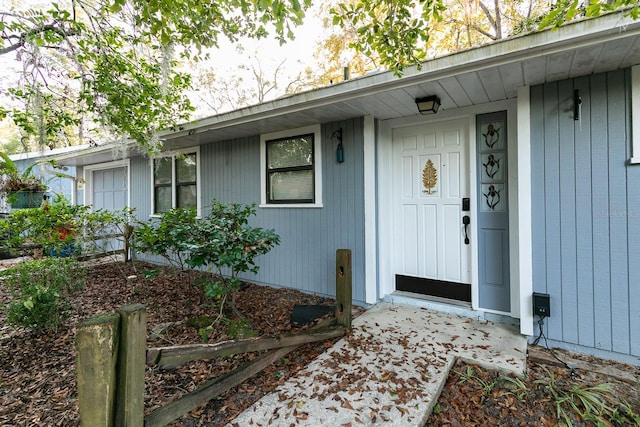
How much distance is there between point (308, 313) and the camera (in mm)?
3270

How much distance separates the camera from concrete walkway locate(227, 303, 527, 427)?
171cm

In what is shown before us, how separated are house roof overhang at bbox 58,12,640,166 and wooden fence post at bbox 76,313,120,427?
260 centimetres

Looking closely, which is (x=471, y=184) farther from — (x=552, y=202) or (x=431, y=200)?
(x=552, y=202)

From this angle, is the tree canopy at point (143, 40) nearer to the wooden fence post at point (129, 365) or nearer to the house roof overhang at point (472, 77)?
the house roof overhang at point (472, 77)

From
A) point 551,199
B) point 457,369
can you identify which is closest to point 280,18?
point 551,199

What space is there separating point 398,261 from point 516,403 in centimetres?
196

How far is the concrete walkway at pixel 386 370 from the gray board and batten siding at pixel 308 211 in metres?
0.94

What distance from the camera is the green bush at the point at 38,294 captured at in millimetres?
2682

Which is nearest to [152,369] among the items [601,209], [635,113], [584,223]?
[584,223]

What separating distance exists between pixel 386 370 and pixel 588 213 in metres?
2.04

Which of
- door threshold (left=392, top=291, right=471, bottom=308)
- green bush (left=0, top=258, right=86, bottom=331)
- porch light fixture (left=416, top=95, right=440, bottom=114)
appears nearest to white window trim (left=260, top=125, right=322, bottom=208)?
porch light fixture (left=416, top=95, right=440, bottom=114)

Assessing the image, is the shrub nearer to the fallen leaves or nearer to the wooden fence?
the fallen leaves

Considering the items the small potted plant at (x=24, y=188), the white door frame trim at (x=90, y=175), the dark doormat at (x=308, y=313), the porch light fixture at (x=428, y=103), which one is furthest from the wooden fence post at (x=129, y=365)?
the white door frame trim at (x=90, y=175)

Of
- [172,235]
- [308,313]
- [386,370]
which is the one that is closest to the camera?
[386,370]
